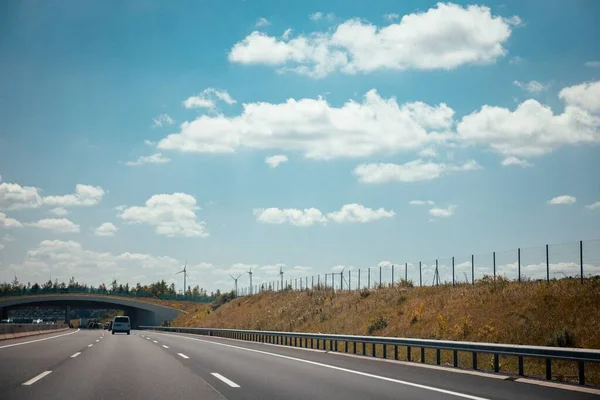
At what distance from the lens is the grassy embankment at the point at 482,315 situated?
26.0 meters

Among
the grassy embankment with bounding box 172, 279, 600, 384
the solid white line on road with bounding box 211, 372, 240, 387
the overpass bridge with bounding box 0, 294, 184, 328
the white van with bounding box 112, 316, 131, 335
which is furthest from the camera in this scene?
the overpass bridge with bounding box 0, 294, 184, 328

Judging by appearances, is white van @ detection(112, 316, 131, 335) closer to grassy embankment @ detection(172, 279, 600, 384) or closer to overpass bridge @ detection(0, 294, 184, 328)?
grassy embankment @ detection(172, 279, 600, 384)

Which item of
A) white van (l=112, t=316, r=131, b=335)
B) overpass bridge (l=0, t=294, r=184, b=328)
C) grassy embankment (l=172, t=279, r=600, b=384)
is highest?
grassy embankment (l=172, t=279, r=600, b=384)

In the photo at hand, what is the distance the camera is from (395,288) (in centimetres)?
5128

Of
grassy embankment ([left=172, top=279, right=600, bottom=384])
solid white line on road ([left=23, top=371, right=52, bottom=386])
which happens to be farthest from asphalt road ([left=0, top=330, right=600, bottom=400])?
grassy embankment ([left=172, top=279, right=600, bottom=384])

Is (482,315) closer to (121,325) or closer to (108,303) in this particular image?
(121,325)

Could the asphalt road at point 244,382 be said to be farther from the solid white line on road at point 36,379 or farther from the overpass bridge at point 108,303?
the overpass bridge at point 108,303

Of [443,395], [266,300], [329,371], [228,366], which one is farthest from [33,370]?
[266,300]

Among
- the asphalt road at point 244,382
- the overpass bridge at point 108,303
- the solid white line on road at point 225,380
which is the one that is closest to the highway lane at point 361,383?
the asphalt road at point 244,382

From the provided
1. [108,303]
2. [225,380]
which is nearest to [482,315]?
[225,380]

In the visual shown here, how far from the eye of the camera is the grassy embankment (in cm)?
2595

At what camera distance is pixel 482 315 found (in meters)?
33.6

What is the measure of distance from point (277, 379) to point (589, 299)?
19655mm

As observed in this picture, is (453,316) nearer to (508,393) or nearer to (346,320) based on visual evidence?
(346,320)
